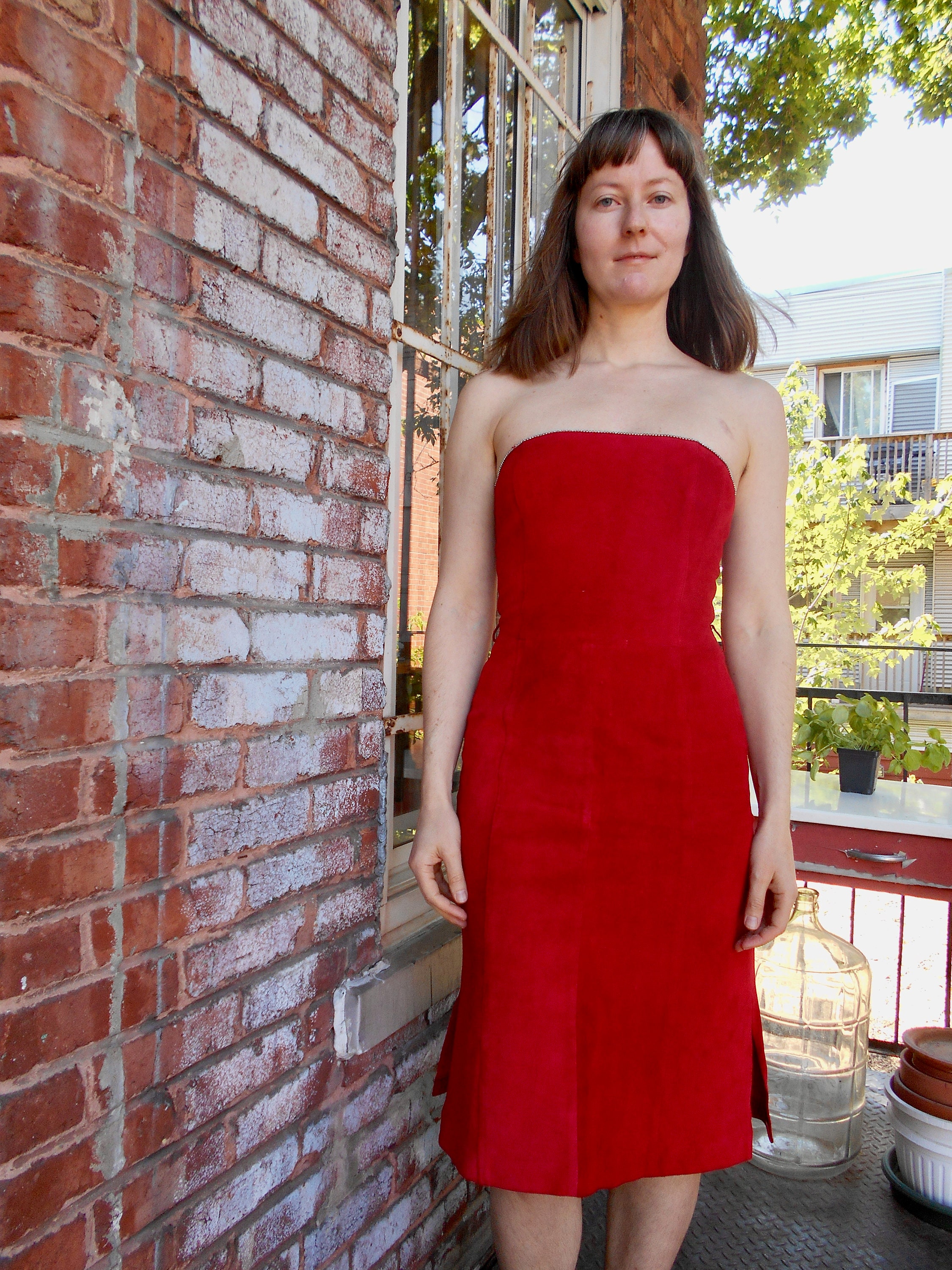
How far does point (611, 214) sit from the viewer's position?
61.7 inches

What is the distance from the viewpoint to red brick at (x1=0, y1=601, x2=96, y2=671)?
90 cm

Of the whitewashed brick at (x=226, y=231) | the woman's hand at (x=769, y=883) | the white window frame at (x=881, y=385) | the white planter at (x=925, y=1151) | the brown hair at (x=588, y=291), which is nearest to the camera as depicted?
the whitewashed brick at (x=226, y=231)

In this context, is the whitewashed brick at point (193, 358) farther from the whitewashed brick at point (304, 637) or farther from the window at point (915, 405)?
the window at point (915, 405)

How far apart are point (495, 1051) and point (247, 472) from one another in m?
0.96

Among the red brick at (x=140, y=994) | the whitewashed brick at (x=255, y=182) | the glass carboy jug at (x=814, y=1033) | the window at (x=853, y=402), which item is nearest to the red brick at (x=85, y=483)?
the whitewashed brick at (x=255, y=182)

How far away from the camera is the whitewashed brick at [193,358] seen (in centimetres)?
107

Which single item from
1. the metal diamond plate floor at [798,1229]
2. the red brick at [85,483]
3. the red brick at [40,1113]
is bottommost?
the metal diamond plate floor at [798,1229]

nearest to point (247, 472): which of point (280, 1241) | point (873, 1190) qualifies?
point (280, 1241)

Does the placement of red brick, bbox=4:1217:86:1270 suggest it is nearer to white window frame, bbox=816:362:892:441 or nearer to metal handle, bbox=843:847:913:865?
metal handle, bbox=843:847:913:865

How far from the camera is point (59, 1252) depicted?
95 centimetres

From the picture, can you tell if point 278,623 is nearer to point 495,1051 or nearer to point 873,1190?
point 495,1051

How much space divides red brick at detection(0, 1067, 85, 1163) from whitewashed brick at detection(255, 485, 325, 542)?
2.43 ft

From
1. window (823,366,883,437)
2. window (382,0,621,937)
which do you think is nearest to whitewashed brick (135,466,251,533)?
window (382,0,621,937)

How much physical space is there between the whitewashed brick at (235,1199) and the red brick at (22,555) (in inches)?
34.0
